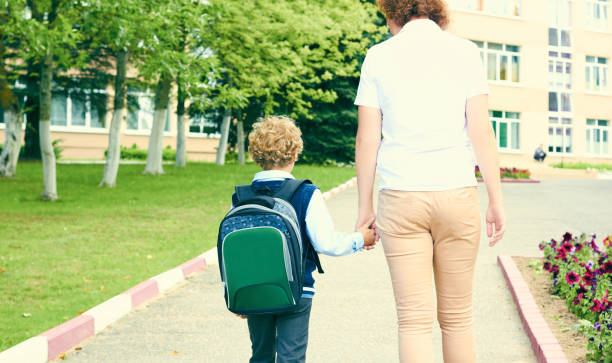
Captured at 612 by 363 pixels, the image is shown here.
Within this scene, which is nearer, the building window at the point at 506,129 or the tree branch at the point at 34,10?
the tree branch at the point at 34,10

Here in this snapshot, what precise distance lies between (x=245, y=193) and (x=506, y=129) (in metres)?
46.8

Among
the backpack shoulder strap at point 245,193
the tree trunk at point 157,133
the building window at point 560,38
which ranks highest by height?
the building window at point 560,38

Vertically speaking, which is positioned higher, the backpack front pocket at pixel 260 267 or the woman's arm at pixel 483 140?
the woman's arm at pixel 483 140

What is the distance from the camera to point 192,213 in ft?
51.4

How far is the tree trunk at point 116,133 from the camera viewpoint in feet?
69.7

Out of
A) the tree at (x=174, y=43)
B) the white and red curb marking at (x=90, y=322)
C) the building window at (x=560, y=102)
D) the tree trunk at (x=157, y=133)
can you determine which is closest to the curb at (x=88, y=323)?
the white and red curb marking at (x=90, y=322)

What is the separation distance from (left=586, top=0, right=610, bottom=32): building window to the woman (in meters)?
52.1

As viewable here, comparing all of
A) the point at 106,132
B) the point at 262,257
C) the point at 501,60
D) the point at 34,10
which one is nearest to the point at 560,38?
the point at 501,60

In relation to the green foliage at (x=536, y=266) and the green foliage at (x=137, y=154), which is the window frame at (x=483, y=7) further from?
the green foliage at (x=536, y=266)

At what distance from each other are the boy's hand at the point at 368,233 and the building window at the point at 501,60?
46254 millimetres

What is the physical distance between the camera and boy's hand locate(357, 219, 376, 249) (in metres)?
3.63

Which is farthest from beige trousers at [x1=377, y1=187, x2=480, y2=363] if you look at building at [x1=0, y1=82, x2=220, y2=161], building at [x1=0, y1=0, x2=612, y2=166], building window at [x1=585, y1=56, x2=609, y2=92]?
building window at [x1=585, y1=56, x2=609, y2=92]

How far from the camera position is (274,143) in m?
3.77

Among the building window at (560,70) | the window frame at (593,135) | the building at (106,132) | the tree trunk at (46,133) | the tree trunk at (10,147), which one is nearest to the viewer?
the tree trunk at (46,133)
